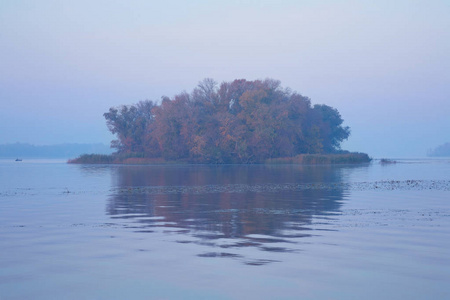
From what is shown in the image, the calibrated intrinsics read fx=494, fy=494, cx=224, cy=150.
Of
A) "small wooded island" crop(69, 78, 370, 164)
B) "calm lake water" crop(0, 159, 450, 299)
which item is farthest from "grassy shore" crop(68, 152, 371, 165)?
"calm lake water" crop(0, 159, 450, 299)

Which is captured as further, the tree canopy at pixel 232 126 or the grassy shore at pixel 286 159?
the tree canopy at pixel 232 126

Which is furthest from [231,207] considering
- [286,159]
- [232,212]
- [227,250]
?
[286,159]

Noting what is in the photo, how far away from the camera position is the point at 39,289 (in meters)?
9.09

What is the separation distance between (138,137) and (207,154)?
21174mm

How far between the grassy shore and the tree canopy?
2242mm

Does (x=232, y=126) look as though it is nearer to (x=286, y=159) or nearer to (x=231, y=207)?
(x=286, y=159)

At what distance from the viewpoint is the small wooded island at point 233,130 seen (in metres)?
88.8

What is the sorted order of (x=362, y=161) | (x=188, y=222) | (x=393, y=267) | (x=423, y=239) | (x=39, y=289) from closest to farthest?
1. (x=39, y=289)
2. (x=393, y=267)
3. (x=423, y=239)
4. (x=188, y=222)
5. (x=362, y=161)

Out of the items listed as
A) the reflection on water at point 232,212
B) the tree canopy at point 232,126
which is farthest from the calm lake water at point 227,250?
the tree canopy at point 232,126

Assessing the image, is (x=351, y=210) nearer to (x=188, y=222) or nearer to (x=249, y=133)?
(x=188, y=222)

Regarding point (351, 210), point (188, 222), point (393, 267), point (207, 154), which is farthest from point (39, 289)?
point (207, 154)

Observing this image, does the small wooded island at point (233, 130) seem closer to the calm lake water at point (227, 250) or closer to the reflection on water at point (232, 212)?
the reflection on water at point (232, 212)

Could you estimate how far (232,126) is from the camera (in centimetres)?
8950

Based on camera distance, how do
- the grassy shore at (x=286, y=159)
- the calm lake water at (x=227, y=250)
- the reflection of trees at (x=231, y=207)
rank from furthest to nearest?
the grassy shore at (x=286, y=159) < the reflection of trees at (x=231, y=207) < the calm lake water at (x=227, y=250)
